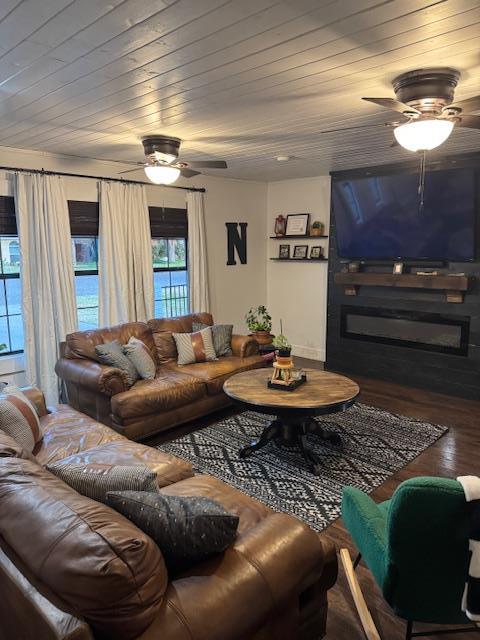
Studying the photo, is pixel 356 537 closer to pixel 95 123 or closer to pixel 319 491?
pixel 319 491

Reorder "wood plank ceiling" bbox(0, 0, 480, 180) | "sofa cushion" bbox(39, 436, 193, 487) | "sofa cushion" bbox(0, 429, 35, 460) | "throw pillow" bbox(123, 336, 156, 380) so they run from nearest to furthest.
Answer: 1. "wood plank ceiling" bbox(0, 0, 480, 180)
2. "sofa cushion" bbox(0, 429, 35, 460)
3. "sofa cushion" bbox(39, 436, 193, 487)
4. "throw pillow" bbox(123, 336, 156, 380)

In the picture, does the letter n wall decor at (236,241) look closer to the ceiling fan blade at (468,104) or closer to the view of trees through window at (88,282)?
the view of trees through window at (88,282)

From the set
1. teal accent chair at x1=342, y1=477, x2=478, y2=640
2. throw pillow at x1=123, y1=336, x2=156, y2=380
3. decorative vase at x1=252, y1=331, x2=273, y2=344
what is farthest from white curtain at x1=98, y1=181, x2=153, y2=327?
teal accent chair at x1=342, y1=477, x2=478, y2=640

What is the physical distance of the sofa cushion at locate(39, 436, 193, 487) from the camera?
2.31 meters

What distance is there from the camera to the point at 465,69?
7.32 feet

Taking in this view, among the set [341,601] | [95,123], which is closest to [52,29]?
[95,123]

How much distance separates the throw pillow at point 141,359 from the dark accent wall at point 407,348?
283 cm

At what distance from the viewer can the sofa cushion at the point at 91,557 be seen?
117 cm

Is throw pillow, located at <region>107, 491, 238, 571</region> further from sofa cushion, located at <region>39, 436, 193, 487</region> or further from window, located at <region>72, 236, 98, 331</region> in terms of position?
window, located at <region>72, 236, 98, 331</region>

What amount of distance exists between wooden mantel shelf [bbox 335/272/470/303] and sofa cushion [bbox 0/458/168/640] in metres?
4.42

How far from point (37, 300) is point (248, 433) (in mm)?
2400

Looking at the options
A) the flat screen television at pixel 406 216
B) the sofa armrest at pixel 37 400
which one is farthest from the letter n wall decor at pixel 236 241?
the sofa armrest at pixel 37 400

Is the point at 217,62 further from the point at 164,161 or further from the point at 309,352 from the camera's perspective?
the point at 309,352

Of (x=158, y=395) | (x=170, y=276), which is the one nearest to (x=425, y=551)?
(x=158, y=395)
